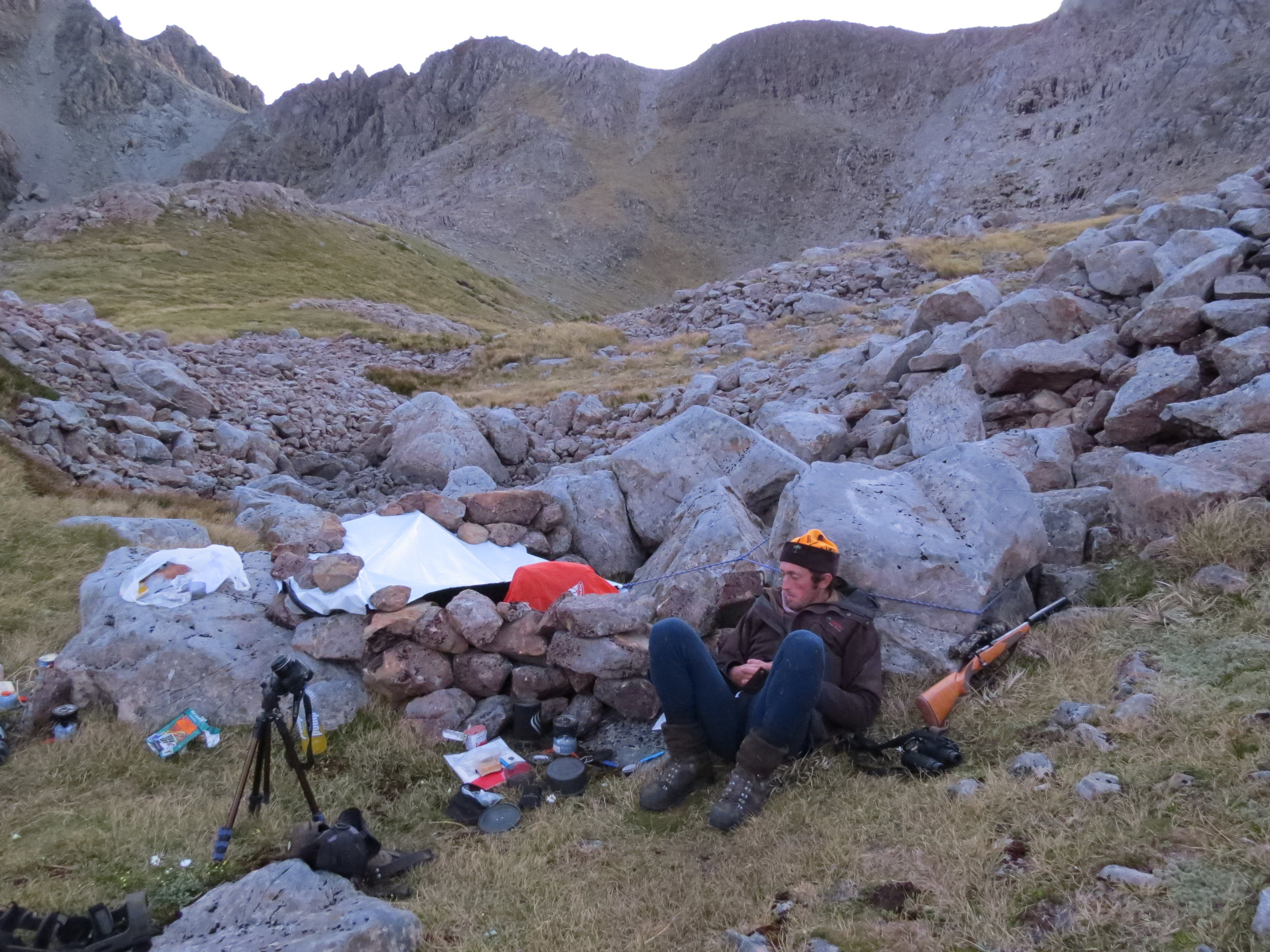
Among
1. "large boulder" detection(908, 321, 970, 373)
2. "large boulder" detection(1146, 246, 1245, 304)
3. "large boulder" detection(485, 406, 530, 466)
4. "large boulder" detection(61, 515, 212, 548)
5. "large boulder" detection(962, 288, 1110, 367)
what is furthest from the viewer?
"large boulder" detection(485, 406, 530, 466)

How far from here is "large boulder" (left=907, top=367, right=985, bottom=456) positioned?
26.8 feet

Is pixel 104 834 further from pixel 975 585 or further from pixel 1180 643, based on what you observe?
pixel 1180 643

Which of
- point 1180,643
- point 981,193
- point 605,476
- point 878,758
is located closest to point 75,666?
point 605,476

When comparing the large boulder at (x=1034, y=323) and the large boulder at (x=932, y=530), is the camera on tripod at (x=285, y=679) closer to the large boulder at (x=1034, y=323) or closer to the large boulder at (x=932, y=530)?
the large boulder at (x=932, y=530)

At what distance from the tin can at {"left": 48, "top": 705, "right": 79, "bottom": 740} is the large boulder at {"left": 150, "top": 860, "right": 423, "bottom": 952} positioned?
87.7 inches

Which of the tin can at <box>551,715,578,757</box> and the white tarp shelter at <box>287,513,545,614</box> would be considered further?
the white tarp shelter at <box>287,513,545,614</box>

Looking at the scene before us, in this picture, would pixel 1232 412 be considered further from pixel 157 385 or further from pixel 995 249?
pixel 995 249

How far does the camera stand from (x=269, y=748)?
4.32 m

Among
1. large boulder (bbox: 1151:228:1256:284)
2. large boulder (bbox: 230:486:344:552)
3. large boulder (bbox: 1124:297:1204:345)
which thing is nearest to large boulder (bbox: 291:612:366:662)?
large boulder (bbox: 230:486:344:552)

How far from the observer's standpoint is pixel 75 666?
555 cm

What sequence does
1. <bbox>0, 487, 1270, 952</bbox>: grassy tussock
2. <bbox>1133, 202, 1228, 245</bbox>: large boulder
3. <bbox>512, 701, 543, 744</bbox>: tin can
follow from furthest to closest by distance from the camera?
<bbox>1133, 202, 1228, 245</bbox>: large boulder → <bbox>512, 701, 543, 744</bbox>: tin can → <bbox>0, 487, 1270, 952</bbox>: grassy tussock

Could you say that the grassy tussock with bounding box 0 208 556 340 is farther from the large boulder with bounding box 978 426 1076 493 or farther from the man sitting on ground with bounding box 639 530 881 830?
the man sitting on ground with bounding box 639 530 881 830

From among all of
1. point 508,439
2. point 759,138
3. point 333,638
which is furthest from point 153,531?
point 759,138

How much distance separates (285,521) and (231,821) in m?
5.28
